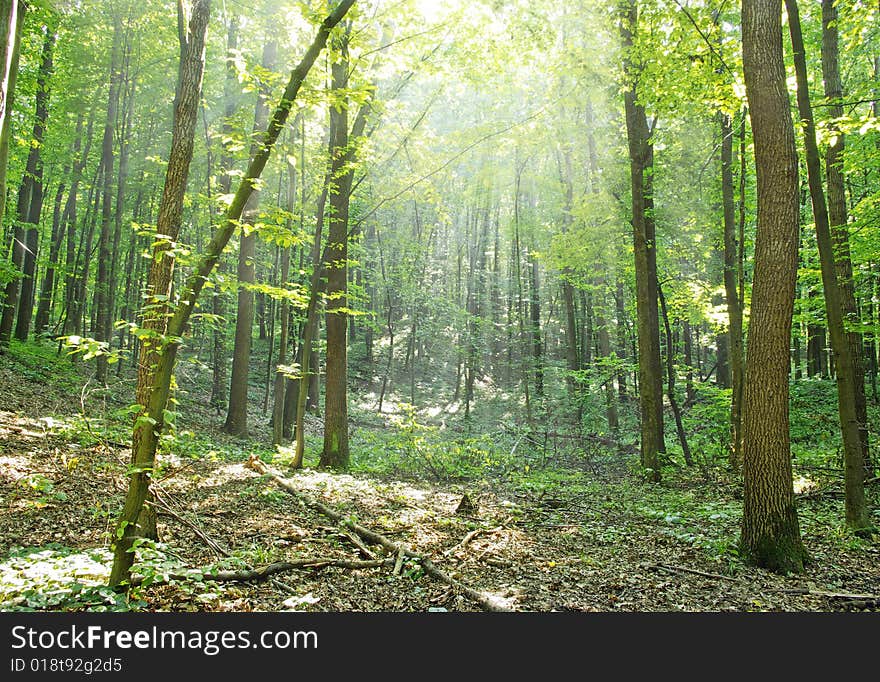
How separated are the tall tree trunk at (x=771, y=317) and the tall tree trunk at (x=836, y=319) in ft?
4.01

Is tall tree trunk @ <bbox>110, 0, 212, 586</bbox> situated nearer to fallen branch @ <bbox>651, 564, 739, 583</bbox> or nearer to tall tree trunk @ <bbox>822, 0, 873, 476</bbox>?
fallen branch @ <bbox>651, 564, 739, 583</bbox>

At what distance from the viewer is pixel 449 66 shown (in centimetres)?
1064

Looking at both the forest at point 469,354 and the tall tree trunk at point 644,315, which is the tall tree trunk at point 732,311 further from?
the tall tree trunk at point 644,315

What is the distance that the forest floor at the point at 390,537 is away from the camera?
3902mm

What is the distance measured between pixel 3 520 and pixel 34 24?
11.6m

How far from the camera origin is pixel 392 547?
17.1 ft

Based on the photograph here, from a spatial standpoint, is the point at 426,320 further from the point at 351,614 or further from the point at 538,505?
the point at 351,614

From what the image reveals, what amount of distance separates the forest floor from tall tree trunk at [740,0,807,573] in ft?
1.39

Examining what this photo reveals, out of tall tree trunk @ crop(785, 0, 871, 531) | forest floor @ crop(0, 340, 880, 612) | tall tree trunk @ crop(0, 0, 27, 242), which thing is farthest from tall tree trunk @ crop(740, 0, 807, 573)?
tall tree trunk @ crop(0, 0, 27, 242)

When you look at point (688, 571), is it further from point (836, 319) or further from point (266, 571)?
point (266, 571)

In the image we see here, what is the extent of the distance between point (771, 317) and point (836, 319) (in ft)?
5.66

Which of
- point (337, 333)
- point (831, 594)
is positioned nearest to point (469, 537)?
point (831, 594)

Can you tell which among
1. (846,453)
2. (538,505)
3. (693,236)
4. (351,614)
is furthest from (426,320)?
(351,614)

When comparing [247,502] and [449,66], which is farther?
[449,66]
